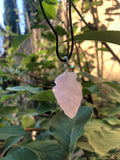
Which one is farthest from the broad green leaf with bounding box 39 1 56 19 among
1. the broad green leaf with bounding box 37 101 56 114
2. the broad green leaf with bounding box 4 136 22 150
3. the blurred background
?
the broad green leaf with bounding box 4 136 22 150

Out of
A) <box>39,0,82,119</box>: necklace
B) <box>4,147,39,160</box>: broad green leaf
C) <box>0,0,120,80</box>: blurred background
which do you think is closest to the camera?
<box>39,0,82,119</box>: necklace

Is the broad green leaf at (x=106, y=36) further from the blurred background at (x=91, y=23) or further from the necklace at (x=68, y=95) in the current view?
the blurred background at (x=91, y=23)

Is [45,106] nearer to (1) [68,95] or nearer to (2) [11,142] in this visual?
(2) [11,142]

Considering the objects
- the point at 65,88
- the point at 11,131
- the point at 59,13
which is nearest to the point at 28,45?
the point at 59,13

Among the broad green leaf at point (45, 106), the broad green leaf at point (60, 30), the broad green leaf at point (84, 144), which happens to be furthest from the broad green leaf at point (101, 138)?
the broad green leaf at point (60, 30)

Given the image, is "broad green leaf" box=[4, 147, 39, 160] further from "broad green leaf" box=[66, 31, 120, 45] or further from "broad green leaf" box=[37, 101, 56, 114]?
"broad green leaf" box=[66, 31, 120, 45]
